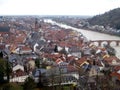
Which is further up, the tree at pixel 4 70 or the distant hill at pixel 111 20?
the tree at pixel 4 70

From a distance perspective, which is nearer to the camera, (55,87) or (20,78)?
(55,87)

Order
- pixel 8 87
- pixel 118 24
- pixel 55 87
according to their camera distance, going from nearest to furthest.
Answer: pixel 8 87, pixel 55 87, pixel 118 24

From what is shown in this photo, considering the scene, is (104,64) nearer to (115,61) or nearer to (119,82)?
(115,61)

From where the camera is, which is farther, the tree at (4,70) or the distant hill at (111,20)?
the distant hill at (111,20)

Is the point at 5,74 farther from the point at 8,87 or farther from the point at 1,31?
the point at 1,31

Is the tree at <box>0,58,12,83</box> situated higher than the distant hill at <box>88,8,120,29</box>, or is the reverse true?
the tree at <box>0,58,12,83</box>

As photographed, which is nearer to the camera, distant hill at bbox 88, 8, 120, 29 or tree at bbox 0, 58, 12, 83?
tree at bbox 0, 58, 12, 83

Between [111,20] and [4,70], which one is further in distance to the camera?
[111,20]

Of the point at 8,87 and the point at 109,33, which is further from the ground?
the point at 8,87

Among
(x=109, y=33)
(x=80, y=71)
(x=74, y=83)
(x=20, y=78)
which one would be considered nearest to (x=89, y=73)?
(x=80, y=71)

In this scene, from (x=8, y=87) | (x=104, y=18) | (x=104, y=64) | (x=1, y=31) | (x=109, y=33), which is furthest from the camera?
(x=104, y=18)

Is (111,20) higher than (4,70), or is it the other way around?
(4,70)
